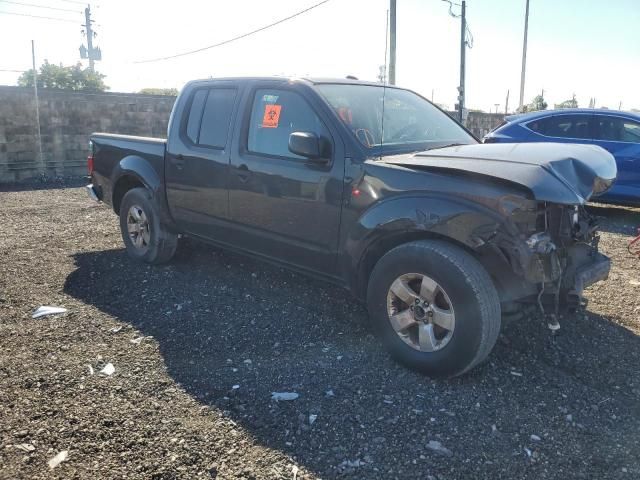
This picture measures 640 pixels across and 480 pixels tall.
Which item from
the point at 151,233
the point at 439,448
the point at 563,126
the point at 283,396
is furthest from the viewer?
the point at 563,126

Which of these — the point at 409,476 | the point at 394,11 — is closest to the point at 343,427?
the point at 409,476

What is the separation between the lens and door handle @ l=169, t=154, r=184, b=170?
495 cm

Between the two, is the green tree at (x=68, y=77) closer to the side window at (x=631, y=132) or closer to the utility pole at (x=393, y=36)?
the utility pole at (x=393, y=36)

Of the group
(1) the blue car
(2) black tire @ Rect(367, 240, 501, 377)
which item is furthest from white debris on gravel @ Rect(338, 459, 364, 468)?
(1) the blue car

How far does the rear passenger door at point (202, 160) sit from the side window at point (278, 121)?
0.96 feet

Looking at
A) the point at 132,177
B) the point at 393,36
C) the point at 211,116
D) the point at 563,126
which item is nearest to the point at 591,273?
the point at 211,116

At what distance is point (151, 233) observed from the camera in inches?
216

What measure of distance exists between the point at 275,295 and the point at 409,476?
2.47 meters

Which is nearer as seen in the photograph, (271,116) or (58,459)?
(58,459)

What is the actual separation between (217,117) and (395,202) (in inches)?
81.9

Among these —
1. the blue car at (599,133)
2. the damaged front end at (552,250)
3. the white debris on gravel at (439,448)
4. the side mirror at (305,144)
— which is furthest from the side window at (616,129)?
the white debris on gravel at (439,448)

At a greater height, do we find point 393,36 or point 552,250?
point 393,36

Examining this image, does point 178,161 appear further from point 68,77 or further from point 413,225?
point 68,77

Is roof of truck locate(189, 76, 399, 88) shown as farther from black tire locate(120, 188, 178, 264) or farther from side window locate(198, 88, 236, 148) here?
black tire locate(120, 188, 178, 264)
